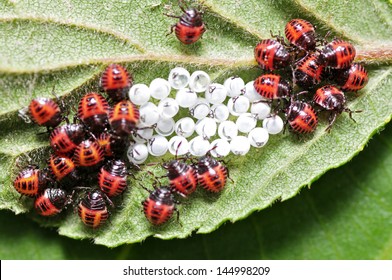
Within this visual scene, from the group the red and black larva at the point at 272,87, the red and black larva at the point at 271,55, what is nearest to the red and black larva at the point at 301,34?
the red and black larva at the point at 271,55

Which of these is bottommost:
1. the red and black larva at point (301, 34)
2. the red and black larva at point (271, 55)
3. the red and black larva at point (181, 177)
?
the red and black larva at point (181, 177)

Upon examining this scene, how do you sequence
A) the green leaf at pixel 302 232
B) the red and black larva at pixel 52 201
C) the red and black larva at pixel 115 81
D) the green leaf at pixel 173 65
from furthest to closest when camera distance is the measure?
A: 1. the green leaf at pixel 302 232
2. the red and black larva at pixel 52 201
3. the green leaf at pixel 173 65
4. the red and black larva at pixel 115 81

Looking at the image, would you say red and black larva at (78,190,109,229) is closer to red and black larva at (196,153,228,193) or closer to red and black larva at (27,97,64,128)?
red and black larva at (27,97,64,128)

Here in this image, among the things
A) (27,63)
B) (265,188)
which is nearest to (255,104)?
(265,188)

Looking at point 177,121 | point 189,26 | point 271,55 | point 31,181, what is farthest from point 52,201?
point 271,55

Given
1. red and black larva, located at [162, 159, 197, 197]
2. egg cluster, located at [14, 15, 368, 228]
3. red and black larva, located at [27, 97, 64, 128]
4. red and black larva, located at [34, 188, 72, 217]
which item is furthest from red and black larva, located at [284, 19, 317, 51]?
red and black larva, located at [34, 188, 72, 217]

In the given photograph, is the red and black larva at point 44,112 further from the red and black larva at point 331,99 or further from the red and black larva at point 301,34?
the red and black larva at point 331,99

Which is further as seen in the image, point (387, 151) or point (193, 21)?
point (387, 151)
